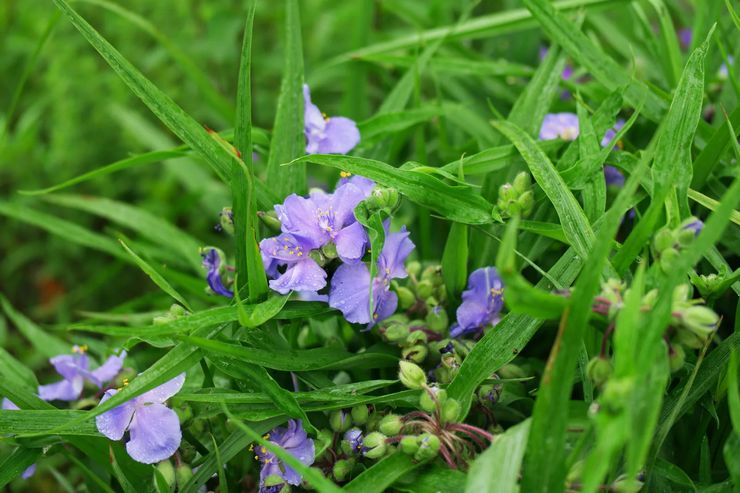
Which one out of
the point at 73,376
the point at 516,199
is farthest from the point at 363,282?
the point at 73,376

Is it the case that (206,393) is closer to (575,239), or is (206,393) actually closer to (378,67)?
(575,239)

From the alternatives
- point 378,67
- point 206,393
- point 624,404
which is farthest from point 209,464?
point 378,67

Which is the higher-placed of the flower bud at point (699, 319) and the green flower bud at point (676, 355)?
the flower bud at point (699, 319)

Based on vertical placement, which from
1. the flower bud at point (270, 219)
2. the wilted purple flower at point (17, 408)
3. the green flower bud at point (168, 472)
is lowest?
the wilted purple flower at point (17, 408)

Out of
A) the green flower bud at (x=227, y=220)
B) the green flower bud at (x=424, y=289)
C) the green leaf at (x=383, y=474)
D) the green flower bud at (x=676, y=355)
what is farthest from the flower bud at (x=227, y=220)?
the green flower bud at (x=676, y=355)

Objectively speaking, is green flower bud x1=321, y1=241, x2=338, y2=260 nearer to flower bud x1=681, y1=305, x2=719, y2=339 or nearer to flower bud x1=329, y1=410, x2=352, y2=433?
flower bud x1=329, y1=410, x2=352, y2=433

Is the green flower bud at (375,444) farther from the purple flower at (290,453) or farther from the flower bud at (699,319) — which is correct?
the flower bud at (699,319)
